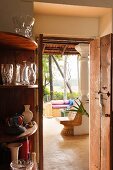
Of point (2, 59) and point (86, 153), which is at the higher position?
point (2, 59)

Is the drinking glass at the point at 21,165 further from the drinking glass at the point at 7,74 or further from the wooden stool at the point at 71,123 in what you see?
the wooden stool at the point at 71,123

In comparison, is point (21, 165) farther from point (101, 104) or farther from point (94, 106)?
point (94, 106)

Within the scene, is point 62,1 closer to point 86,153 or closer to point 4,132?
point 4,132

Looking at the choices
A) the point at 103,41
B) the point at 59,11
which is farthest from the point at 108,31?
the point at 59,11

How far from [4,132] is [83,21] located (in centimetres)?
165

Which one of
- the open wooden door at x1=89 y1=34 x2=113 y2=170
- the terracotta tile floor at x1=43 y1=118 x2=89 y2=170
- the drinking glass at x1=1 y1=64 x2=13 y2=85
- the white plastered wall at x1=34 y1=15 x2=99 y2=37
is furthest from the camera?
the terracotta tile floor at x1=43 y1=118 x2=89 y2=170

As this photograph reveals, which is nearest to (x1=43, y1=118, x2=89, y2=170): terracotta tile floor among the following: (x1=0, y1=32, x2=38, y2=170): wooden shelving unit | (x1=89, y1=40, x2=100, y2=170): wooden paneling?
(x1=89, y1=40, x2=100, y2=170): wooden paneling

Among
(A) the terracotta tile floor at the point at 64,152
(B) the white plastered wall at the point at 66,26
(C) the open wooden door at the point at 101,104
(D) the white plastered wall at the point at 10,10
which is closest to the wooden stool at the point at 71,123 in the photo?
(A) the terracotta tile floor at the point at 64,152

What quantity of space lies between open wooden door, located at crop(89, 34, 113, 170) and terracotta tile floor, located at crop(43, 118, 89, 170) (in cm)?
58

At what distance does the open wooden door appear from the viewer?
229 cm

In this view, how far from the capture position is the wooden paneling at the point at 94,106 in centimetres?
254

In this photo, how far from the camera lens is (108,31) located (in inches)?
94.1

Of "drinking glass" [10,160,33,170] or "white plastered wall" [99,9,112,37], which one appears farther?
"white plastered wall" [99,9,112,37]

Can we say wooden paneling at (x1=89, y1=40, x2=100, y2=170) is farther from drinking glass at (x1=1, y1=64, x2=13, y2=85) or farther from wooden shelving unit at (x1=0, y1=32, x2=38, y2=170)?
drinking glass at (x1=1, y1=64, x2=13, y2=85)
